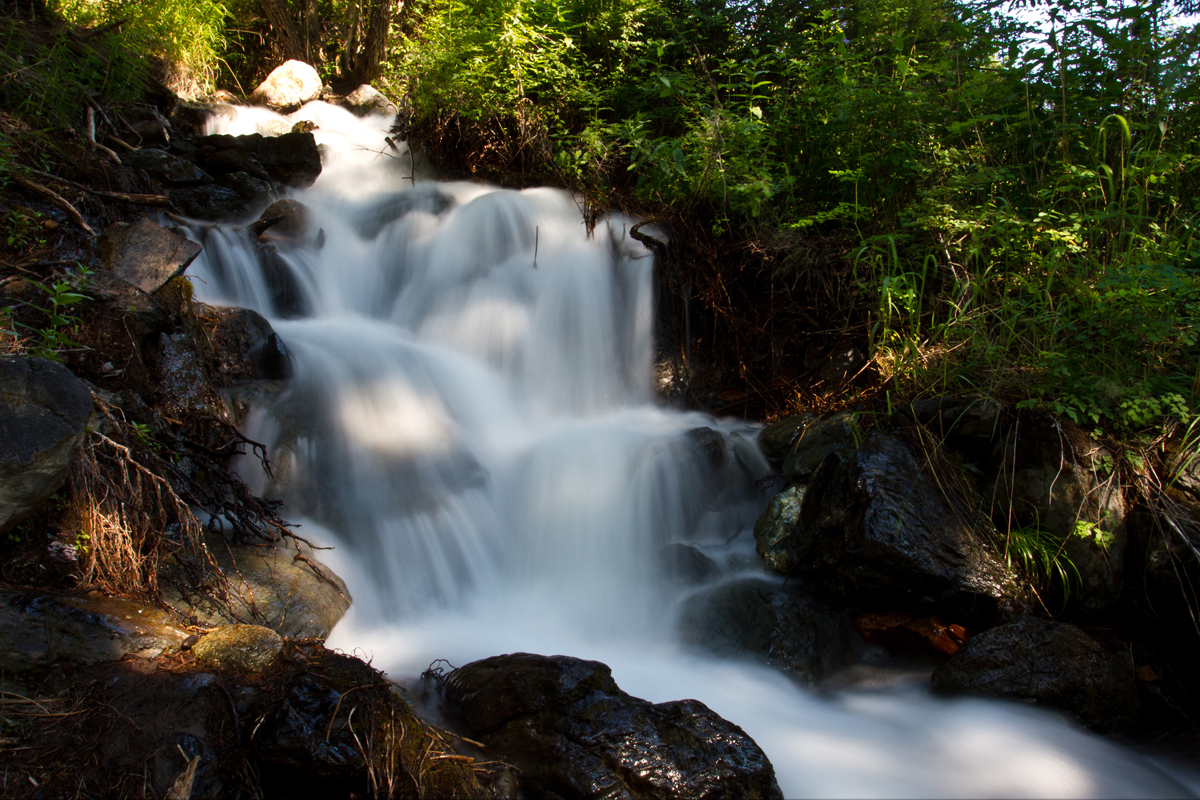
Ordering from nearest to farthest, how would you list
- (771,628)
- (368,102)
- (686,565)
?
(771,628), (686,565), (368,102)

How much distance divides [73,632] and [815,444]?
12.3 ft

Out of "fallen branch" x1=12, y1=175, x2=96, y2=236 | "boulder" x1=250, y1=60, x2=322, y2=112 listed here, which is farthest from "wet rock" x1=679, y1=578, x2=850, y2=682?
"boulder" x1=250, y1=60, x2=322, y2=112

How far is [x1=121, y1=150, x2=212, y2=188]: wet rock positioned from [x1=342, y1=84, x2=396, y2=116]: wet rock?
4.23 m

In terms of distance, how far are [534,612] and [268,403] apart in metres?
1.99

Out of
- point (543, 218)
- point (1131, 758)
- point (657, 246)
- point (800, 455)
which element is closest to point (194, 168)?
point (543, 218)

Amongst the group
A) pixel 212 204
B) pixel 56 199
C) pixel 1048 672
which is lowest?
pixel 1048 672

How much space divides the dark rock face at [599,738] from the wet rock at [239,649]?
0.74 m

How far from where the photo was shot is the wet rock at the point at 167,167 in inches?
219

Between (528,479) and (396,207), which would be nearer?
(528,479)

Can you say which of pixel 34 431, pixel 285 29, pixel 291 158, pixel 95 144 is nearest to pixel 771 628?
pixel 34 431

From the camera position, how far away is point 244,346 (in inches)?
168

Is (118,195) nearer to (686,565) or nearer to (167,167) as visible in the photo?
(167,167)

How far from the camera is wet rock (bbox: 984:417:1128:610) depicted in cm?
330

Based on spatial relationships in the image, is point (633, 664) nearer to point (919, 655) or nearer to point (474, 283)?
point (919, 655)
